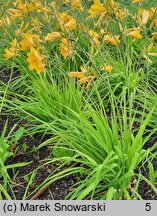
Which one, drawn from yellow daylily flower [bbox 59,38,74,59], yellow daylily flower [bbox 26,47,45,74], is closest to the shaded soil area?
yellow daylily flower [bbox 26,47,45,74]

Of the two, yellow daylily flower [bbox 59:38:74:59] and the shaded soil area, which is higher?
yellow daylily flower [bbox 59:38:74:59]

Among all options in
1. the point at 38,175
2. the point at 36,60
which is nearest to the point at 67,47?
the point at 36,60

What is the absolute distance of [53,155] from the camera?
2879 mm

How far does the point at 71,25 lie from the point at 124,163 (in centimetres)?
97

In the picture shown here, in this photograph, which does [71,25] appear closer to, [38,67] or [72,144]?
[38,67]

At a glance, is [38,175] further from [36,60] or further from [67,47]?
[67,47]

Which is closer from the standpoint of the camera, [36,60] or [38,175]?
[36,60]

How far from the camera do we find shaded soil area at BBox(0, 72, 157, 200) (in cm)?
248

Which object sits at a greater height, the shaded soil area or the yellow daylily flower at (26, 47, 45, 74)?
the yellow daylily flower at (26, 47, 45, 74)

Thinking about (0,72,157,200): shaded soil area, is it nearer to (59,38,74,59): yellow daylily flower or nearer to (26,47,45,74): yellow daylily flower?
(26,47,45,74): yellow daylily flower

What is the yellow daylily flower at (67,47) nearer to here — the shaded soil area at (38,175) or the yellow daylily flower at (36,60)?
the yellow daylily flower at (36,60)

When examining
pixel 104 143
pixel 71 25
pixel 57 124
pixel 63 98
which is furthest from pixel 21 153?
pixel 71 25

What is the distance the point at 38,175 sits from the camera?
273 centimetres

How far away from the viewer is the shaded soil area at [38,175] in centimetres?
248
